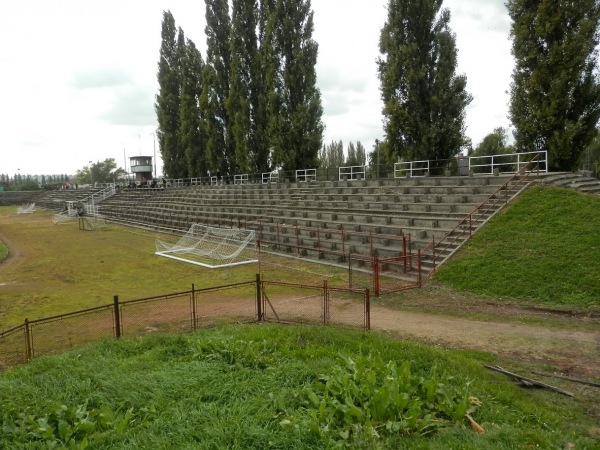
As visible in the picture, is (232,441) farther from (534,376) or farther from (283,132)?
(283,132)

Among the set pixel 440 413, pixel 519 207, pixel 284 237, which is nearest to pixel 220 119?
pixel 284 237

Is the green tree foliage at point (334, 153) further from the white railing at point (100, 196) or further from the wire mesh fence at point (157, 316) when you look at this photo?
the wire mesh fence at point (157, 316)

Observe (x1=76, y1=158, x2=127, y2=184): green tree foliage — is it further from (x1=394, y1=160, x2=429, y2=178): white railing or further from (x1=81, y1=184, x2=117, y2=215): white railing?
(x1=394, y1=160, x2=429, y2=178): white railing

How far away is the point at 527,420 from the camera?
5723 millimetres

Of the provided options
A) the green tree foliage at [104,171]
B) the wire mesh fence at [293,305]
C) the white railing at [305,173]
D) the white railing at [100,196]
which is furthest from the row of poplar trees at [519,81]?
the green tree foliage at [104,171]

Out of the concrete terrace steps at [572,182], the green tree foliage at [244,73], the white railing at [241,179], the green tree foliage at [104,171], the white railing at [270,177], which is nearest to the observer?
the concrete terrace steps at [572,182]

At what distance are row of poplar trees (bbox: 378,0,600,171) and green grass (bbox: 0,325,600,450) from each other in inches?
610

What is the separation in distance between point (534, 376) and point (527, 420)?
207cm

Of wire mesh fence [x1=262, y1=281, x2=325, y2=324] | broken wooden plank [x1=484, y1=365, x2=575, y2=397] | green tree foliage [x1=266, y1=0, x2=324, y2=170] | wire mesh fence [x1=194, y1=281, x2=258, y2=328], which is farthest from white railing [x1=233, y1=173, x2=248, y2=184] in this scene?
broken wooden plank [x1=484, y1=365, x2=575, y2=397]

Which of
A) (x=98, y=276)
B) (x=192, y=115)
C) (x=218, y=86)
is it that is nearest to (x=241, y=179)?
(x=218, y=86)

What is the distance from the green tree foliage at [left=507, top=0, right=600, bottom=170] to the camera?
19.0m

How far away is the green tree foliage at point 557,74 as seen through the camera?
19.0 meters

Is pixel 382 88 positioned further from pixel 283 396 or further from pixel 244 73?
pixel 283 396

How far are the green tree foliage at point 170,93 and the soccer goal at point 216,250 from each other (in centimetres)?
3021
